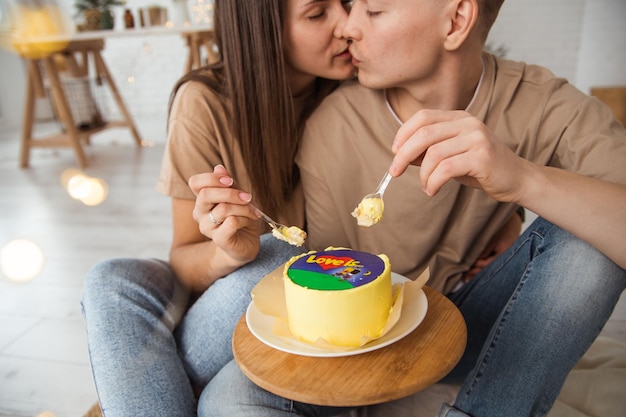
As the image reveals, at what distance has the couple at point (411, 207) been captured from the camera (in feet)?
2.12

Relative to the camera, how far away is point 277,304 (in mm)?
678

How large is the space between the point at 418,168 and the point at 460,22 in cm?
24

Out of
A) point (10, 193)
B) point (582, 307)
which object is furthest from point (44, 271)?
point (582, 307)

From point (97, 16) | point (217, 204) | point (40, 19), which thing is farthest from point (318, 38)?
point (40, 19)

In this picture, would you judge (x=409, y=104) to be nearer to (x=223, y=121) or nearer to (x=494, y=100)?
(x=494, y=100)

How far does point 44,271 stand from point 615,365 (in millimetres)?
1607

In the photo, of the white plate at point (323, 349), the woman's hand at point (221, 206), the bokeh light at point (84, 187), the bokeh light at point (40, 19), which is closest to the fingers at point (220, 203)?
the woman's hand at point (221, 206)

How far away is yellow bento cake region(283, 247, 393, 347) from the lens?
579 millimetres

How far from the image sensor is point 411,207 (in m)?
0.89

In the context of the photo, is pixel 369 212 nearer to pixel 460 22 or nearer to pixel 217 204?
pixel 217 204

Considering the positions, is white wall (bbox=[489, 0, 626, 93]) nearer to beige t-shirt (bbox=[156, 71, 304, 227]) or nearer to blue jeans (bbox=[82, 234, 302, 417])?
beige t-shirt (bbox=[156, 71, 304, 227])

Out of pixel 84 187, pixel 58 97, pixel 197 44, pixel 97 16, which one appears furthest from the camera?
pixel 97 16

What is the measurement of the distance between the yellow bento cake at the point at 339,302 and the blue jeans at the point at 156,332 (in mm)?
181

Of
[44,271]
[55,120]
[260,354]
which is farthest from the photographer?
[55,120]
